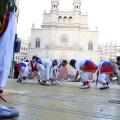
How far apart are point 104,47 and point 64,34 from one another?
79.4 meters

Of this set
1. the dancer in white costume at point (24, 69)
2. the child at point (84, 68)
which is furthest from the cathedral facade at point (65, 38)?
the child at point (84, 68)

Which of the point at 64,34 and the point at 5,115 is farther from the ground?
the point at 64,34

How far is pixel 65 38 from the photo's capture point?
46406 millimetres

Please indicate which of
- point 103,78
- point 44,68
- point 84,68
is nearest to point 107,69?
point 103,78

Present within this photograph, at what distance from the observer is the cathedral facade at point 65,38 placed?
148ft

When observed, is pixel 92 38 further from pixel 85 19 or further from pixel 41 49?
pixel 41 49

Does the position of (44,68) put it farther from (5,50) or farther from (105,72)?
(5,50)

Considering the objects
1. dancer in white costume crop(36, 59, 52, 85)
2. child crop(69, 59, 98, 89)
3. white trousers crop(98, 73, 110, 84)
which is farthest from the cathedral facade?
child crop(69, 59, 98, 89)

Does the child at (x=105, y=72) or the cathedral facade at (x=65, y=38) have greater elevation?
the cathedral facade at (x=65, y=38)

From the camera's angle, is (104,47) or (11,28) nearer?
(11,28)

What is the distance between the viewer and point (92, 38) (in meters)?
46.0

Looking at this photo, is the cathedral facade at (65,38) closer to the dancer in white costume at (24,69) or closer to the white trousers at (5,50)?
the dancer in white costume at (24,69)

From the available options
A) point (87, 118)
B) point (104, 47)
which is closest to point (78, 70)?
point (87, 118)

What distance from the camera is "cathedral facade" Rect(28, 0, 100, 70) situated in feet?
148
